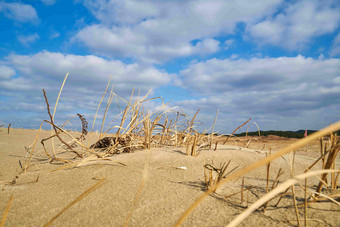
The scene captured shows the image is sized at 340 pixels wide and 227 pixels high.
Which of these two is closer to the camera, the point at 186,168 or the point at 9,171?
the point at 186,168

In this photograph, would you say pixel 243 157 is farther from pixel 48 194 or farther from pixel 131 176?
pixel 48 194

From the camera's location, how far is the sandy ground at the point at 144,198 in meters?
0.83

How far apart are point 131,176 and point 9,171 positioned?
945mm

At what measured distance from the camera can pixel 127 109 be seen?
73.9 inches

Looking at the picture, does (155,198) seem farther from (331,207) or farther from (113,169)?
(331,207)

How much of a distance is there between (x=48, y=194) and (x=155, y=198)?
1.71ft

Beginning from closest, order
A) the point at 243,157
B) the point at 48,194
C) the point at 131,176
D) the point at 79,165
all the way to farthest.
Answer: the point at 48,194 < the point at 131,176 < the point at 79,165 < the point at 243,157

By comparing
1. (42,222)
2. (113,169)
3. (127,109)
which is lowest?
(42,222)

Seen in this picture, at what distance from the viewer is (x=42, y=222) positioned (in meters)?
0.83

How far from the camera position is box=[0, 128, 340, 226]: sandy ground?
0.83 meters

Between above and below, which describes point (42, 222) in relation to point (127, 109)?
below

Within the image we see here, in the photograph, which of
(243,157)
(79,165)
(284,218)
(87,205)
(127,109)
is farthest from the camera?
(127,109)

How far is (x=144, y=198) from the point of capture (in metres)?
0.99

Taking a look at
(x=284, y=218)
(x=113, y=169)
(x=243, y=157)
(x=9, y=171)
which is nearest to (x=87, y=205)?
(x=113, y=169)
